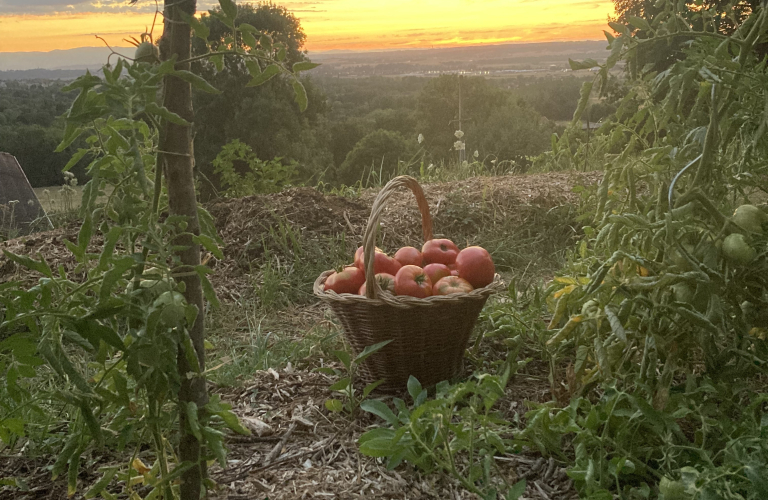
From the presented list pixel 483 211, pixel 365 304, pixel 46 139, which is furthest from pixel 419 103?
pixel 365 304

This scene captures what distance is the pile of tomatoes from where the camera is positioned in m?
2.42

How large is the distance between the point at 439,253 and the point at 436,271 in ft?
0.67

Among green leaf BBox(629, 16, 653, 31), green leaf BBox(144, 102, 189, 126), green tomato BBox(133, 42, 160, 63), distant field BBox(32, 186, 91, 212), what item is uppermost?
green leaf BBox(629, 16, 653, 31)

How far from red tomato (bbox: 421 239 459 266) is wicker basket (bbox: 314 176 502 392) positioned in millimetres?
320

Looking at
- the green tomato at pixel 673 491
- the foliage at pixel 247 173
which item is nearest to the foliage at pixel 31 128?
the foliage at pixel 247 173

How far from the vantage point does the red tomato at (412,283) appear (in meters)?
2.38

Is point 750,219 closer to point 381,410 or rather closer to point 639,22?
point 639,22

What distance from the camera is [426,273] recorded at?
2570 mm

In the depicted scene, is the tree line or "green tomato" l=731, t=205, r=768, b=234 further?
the tree line

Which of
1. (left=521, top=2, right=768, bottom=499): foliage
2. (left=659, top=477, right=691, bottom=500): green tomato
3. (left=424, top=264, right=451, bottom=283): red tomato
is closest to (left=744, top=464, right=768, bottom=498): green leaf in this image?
(left=521, top=2, right=768, bottom=499): foliage

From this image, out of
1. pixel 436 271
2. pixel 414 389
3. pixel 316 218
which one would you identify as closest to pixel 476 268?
pixel 436 271

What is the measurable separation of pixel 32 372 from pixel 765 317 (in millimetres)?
1912

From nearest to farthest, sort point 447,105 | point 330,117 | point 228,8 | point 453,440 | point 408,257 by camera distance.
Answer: point 228,8 < point 453,440 < point 408,257 < point 330,117 < point 447,105

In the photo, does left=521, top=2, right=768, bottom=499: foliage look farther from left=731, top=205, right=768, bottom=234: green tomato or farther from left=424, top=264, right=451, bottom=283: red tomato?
left=424, top=264, right=451, bottom=283: red tomato
